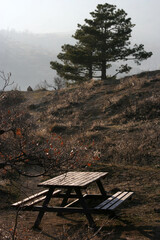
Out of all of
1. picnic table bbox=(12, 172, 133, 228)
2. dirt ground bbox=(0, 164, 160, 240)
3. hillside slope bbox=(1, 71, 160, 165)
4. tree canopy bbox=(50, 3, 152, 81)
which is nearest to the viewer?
dirt ground bbox=(0, 164, 160, 240)

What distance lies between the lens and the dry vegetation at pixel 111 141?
590 centimetres

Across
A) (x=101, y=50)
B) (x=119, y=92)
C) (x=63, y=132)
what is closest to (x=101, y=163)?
(x=63, y=132)

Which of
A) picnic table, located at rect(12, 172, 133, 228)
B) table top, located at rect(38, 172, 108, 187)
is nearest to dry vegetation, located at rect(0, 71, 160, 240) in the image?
picnic table, located at rect(12, 172, 133, 228)

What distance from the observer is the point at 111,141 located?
13164 millimetres

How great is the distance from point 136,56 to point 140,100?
31.0 ft

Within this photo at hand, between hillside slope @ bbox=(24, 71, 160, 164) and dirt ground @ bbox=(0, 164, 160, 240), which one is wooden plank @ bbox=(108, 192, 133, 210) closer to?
dirt ground @ bbox=(0, 164, 160, 240)

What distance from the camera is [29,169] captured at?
37.6 feet

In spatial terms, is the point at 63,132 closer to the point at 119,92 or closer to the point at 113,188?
the point at 119,92

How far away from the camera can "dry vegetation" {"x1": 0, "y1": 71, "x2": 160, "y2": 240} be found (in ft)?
19.4

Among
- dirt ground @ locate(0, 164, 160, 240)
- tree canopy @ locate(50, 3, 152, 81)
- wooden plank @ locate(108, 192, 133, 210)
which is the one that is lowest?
dirt ground @ locate(0, 164, 160, 240)

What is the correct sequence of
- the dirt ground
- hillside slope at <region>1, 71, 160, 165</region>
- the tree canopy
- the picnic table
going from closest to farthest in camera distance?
the dirt ground
the picnic table
hillside slope at <region>1, 71, 160, 165</region>
the tree canopy

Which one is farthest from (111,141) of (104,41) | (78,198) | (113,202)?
(104,41)

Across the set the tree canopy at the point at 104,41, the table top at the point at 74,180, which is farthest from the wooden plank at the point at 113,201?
the tree canopy at the point at 104,41

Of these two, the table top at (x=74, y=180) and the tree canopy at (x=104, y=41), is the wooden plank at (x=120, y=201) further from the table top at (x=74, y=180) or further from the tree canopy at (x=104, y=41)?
the tree canopy at (x=104, y=41)
